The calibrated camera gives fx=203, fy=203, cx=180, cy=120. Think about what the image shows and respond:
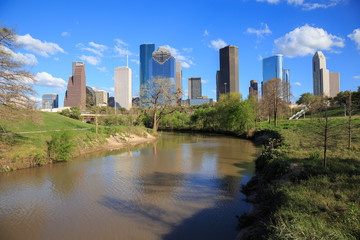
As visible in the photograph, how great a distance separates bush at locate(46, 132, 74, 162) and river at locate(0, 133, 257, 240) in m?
1.48

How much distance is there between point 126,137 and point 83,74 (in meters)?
38.2

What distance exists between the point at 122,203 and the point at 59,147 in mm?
9349

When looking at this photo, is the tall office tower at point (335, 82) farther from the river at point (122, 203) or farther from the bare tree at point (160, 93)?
the river at point (122, 203)

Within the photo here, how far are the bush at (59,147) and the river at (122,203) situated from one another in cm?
148

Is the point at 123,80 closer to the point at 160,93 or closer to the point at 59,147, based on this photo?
the point at 160,93

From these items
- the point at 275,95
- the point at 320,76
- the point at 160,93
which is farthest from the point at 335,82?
the point at 160,93

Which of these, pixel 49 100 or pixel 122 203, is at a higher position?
pixel 49 100

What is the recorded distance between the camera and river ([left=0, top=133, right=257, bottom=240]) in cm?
593

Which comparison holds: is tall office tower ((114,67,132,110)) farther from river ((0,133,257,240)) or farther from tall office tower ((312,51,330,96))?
river ((0,133,257,240))

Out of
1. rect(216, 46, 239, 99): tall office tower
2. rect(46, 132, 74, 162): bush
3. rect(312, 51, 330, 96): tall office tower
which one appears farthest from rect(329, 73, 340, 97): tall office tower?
rect(46, 132, 74, 162): bush

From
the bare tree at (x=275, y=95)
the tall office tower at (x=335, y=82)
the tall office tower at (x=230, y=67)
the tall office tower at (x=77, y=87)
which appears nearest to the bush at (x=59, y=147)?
A: the bare tree at (x=275, y=95)

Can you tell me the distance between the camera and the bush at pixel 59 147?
14.4 m

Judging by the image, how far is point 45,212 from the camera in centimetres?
715

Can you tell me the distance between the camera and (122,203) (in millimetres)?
7746
